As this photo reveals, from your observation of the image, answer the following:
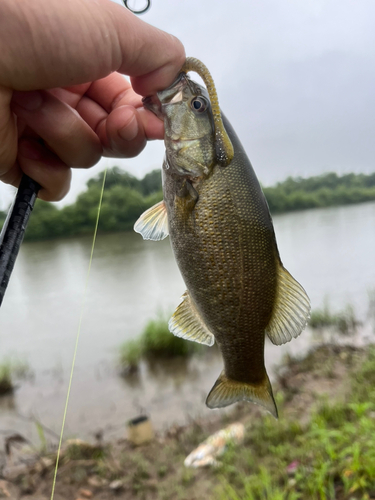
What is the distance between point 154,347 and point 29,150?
20.4ft

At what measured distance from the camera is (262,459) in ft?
12.0

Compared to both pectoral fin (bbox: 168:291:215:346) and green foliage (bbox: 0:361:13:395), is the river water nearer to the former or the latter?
green foliage (bbox: 0:361:13:395)

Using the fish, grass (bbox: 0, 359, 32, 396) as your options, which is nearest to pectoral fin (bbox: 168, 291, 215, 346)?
the fish

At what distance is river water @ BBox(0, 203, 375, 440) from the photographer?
593 centimetres

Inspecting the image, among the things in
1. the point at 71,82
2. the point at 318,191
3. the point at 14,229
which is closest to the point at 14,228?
the point at 14,229

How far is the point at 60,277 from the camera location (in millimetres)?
12477

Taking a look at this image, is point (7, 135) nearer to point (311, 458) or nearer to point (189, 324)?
point (189, 324)

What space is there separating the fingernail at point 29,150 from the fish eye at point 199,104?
2.69ft

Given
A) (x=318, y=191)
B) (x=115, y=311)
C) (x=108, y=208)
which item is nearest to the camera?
(x=108, y=208)

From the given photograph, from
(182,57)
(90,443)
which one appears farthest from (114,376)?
(182,57)

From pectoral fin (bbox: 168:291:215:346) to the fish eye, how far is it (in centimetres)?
69

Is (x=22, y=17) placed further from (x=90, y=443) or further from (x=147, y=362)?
(x=147, y=362)

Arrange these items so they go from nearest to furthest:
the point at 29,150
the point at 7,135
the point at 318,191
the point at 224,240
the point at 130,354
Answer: the point at 224,240 → the point at 7,135 → the point at 29,150 → the point at 130,354 → the point at 318,191

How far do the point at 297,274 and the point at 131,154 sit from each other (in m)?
10.0
